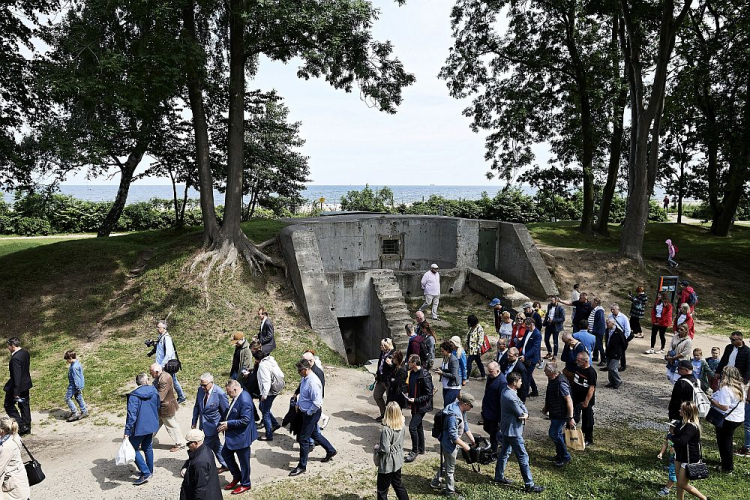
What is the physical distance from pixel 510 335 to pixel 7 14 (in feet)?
59.5

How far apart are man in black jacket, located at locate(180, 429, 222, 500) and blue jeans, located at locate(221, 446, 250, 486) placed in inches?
63.3

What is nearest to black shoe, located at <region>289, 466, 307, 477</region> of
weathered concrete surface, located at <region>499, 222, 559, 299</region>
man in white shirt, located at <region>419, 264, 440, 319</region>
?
man in white shirt, located at <region>419, 264, 440, 319</region>

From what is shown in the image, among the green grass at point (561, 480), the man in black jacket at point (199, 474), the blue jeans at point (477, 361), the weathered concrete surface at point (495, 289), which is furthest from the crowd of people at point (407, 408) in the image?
the weathered concrete surface at point (495, 289)

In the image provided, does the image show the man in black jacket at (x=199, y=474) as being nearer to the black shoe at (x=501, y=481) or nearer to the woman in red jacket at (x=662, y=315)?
the black shoe at (x=501, y=481)

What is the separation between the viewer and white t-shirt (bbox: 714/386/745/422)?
7418mm

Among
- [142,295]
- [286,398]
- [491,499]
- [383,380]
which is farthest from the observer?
[142,295]

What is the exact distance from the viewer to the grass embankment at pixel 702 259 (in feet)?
59.5

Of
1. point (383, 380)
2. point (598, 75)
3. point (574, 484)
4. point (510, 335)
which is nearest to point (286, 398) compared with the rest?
point (383, 380)

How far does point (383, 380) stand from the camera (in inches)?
360

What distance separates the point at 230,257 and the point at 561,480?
1242 cm

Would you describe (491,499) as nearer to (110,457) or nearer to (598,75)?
(110,457)

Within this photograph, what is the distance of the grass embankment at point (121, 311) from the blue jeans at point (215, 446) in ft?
13.6

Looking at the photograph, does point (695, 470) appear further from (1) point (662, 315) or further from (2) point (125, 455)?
(1) point (662, 315)

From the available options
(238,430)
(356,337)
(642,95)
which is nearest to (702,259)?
(642,95)
